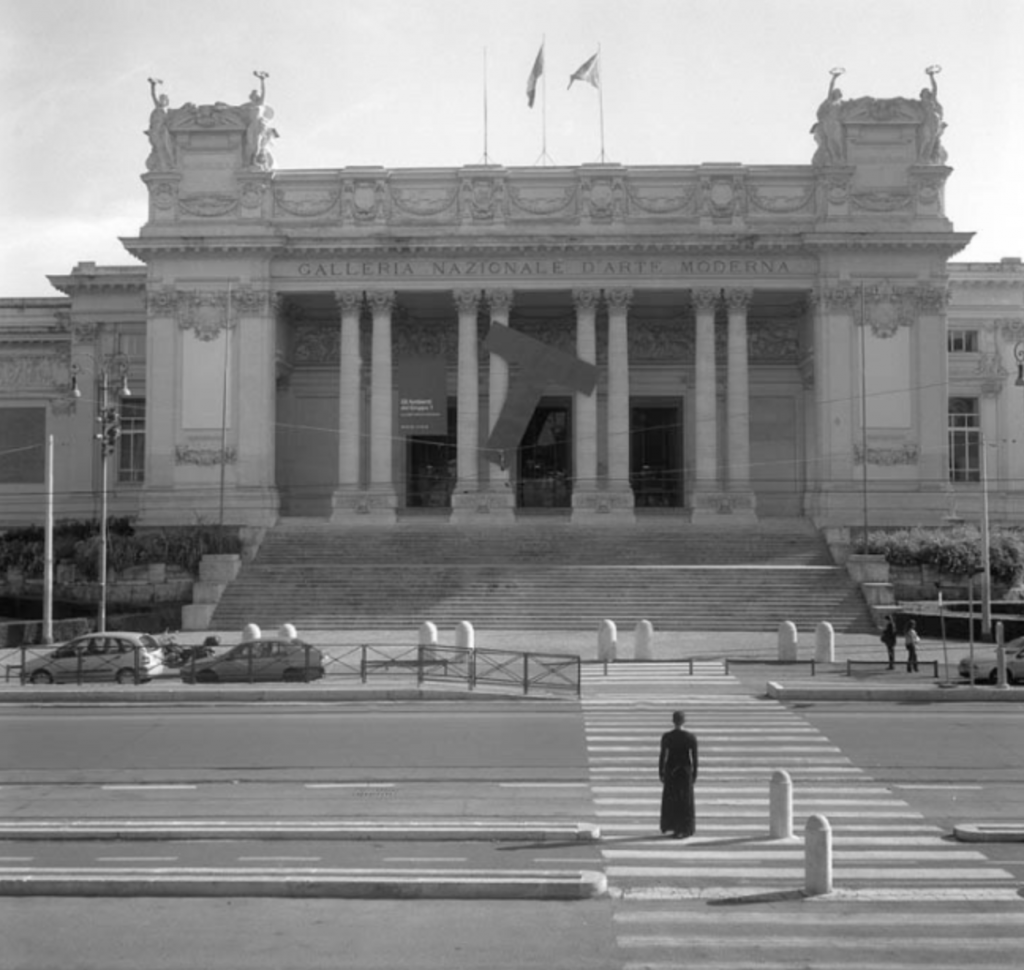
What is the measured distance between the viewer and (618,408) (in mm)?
62531

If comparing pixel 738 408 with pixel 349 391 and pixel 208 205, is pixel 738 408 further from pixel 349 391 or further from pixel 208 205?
pixel 208 205

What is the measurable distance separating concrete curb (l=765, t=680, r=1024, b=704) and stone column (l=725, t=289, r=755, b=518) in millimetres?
31309

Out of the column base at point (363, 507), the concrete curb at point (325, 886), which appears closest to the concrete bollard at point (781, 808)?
the concrete curb at point (325, 886)

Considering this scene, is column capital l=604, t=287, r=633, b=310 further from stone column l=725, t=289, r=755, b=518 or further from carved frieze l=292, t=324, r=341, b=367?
carved frieze l=292, t=324, r=341, b=367

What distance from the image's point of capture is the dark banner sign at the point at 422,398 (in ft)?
202

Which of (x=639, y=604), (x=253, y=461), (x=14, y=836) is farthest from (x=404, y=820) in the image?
(x=253, y=461)

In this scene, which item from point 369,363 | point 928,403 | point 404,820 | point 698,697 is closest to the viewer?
point 404,820

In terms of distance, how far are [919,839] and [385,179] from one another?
5228 cm

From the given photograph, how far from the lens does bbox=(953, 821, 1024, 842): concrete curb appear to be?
609 inches

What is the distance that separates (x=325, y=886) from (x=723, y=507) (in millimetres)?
49864

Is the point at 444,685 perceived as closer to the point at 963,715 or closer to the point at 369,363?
the point at 963,715

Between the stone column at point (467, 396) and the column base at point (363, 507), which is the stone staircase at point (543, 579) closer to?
the column base at point (363, 507)

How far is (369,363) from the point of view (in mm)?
66625

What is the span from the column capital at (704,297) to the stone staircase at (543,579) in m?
10.6
